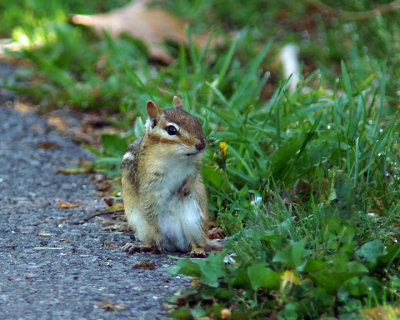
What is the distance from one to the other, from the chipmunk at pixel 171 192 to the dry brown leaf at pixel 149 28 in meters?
3.45

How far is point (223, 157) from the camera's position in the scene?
388 cm

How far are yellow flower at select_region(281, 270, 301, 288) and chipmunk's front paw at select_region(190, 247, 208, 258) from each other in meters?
0.94

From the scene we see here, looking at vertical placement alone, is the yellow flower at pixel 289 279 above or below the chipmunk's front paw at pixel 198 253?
above

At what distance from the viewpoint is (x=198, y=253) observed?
A: 361cm

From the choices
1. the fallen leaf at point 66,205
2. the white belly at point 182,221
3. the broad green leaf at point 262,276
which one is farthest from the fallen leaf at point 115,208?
the broad green leaf at point 262,276

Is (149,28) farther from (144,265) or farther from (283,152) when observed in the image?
(144,265)

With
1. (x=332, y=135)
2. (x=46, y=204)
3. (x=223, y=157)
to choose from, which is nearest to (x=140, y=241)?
(x=223, y=157)

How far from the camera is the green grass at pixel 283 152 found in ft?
8.79

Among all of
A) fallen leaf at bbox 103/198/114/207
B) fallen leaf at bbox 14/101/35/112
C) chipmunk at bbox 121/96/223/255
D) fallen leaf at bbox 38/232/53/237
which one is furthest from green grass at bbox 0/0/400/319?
fallen leaf at bbox 38/232/53/237

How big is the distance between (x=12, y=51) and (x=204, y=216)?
14.0ft

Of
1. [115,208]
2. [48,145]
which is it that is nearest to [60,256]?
[115,208]

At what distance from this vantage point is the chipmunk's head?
11.6ft

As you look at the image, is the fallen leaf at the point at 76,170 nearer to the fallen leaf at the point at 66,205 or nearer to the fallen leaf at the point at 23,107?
the fallen leaf at the point at 66,205

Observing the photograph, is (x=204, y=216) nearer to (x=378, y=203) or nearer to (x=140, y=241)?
(x=140, y=241)
